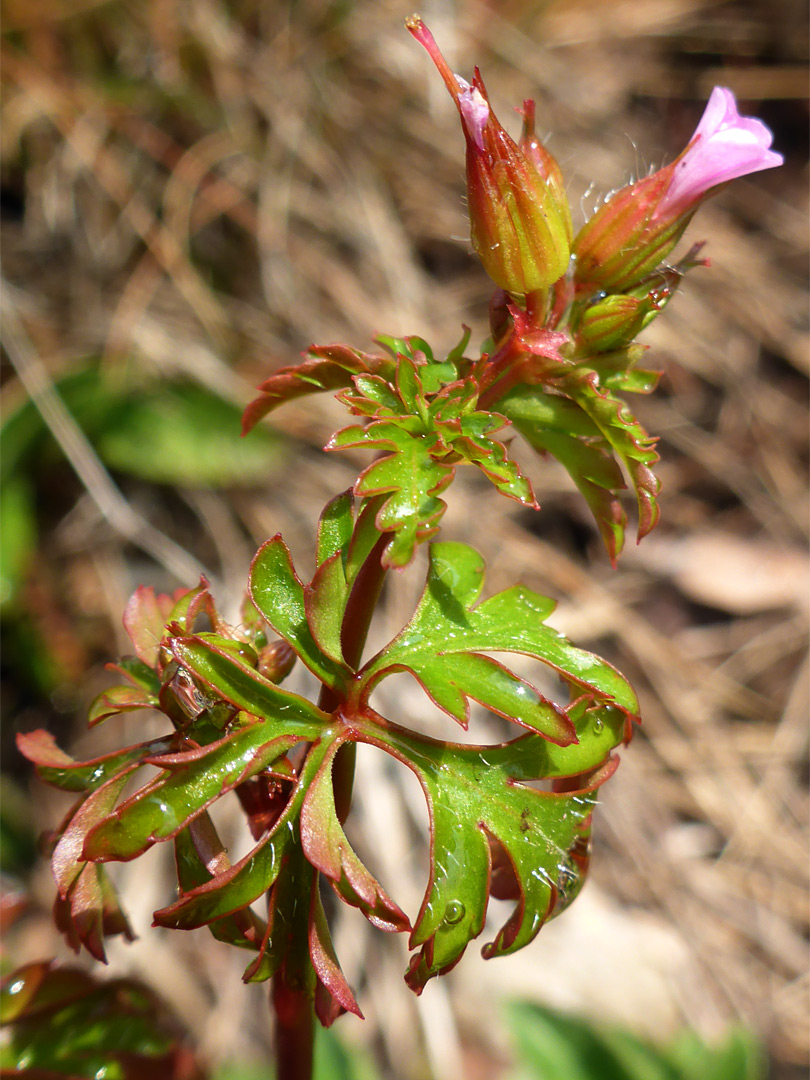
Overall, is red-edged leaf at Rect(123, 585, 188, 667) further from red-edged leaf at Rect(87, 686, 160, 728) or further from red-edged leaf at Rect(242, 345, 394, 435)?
red-edged leaf at Rect(242, 345, 394, 435)

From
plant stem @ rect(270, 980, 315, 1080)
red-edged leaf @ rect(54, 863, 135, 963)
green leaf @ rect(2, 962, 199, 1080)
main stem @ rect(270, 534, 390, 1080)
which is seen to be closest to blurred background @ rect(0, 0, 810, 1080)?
green leaf @ rect(2, 962, 199, 1080)

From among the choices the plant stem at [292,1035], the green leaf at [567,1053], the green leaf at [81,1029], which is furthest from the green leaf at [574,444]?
the green leaf at [567,1053]

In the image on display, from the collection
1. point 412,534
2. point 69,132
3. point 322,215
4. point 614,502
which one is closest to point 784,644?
point 322,215

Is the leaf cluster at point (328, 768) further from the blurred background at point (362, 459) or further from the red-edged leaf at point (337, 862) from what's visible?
the blurred background at point (362, 459)

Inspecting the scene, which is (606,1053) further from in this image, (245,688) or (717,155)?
(717,155)

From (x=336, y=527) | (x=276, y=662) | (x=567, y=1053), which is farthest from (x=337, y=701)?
(x=567, y=1053)

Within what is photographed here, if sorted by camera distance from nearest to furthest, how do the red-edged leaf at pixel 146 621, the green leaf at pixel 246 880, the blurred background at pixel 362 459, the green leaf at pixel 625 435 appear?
1. the green leaf at pixel 246 880
2. the green leaf at pixel 625 435
3. the red-edged leaf at pixel 146 621
4. the blurred background at pixel 362 459
